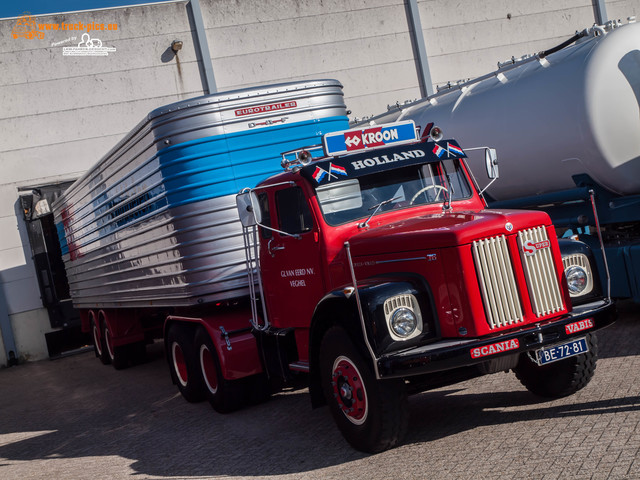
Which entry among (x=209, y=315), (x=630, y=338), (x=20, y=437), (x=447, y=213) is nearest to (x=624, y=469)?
(x=447, y=213)

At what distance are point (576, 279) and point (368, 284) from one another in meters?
1.69

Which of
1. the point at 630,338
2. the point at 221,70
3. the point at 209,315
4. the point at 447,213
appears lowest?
the point at 630,338

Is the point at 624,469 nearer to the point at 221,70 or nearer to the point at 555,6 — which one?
the point at 221,70

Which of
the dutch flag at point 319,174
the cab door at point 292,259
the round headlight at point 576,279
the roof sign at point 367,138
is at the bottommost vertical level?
the round headlight at point 576,279

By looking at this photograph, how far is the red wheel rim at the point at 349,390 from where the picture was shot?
6031 mm

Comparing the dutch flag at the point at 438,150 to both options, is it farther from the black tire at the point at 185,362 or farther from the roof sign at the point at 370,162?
the black tire at the point at 185,362

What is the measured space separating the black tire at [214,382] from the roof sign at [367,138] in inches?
111

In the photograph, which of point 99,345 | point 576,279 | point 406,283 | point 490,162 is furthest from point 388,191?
point 99,345

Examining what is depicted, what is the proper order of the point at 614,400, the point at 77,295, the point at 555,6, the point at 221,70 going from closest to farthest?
1. the point at 614,400
2. the point at 77,295
3. the point at 221,70
4. the point at 555,6

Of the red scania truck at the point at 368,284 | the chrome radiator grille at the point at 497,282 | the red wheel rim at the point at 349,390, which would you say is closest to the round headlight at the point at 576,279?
the red scania truck at the point at 368,284

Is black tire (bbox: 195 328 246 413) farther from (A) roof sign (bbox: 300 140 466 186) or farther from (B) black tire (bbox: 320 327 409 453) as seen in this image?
(A) roof sign (bbox: 300 140 466 186)

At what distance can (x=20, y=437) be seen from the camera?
370 inches

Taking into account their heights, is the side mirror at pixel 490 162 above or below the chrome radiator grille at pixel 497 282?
above

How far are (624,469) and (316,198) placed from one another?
130 inches
